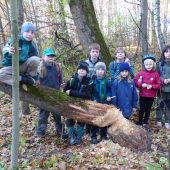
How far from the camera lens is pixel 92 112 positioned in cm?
327

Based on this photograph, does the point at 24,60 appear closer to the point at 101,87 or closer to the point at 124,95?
the point at 101,87

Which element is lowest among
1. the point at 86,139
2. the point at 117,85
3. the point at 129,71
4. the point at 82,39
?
the point at 86,139

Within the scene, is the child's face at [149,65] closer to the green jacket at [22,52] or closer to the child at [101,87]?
the child at [101,87]

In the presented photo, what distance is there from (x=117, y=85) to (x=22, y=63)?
2.22m

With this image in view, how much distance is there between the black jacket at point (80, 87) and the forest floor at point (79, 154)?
48.7 inches

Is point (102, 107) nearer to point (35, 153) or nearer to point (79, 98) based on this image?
point (79, 98)

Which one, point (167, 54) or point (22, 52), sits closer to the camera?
point (22, 52)

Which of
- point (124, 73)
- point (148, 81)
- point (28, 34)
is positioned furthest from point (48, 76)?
point (148, 81)

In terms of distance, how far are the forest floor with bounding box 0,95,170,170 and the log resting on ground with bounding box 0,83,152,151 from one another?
0.20 metres

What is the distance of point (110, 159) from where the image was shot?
2912 mm

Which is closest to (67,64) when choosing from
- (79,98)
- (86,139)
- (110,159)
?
(79,98)

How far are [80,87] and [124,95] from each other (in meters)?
1.12

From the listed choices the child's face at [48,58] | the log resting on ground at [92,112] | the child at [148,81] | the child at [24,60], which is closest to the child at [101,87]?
the log resting on ground at [92,112]

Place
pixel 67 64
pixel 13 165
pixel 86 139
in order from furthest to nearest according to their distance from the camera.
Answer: pixel 67 64 → pixel 86 139 → pixel 13 165
